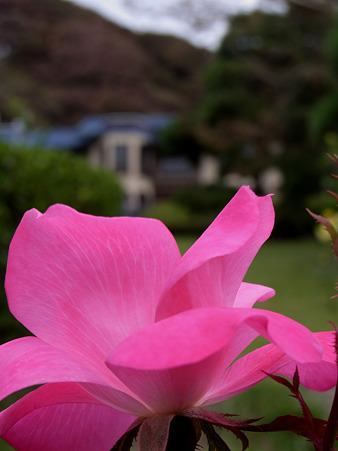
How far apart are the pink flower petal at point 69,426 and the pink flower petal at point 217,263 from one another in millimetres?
45

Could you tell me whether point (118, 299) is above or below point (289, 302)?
above

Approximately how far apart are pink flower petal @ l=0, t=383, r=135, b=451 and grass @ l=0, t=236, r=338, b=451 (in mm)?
84

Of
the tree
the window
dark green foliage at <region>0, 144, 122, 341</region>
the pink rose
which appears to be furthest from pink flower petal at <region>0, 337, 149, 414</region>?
the window

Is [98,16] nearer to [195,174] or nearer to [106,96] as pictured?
[106,96]

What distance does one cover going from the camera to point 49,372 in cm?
17

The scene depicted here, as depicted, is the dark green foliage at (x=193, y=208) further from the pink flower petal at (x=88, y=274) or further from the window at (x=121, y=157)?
the pink flower petal at (x=88, y=274)

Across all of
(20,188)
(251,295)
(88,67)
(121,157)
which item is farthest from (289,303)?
(88,67)

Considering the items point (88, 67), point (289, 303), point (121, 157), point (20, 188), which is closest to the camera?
point (20, 188)

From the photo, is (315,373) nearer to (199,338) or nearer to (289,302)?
(199,338)

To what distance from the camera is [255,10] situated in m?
13.3

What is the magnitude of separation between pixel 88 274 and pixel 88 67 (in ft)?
88.7

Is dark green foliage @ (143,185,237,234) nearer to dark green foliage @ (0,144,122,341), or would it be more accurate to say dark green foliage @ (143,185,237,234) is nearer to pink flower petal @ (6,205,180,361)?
dark green foliage @ (0,144,122,341)

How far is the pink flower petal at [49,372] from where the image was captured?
0.17 meters

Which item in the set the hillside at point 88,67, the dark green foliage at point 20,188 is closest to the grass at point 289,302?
the dark green foliage at point 20,188
